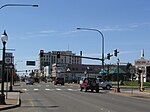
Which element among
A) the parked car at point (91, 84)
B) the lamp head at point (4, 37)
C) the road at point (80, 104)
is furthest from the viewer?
the parked car at point (91, 84)

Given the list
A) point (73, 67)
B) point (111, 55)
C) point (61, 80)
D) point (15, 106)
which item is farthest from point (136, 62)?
point (73, 67)

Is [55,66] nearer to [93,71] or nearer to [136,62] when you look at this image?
[93,71]

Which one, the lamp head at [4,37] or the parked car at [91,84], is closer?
the lamp head at [4,37]

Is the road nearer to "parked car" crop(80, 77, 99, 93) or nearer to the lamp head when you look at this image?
the lamp head

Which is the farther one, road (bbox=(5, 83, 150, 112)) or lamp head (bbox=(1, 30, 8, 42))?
lamp head (bbox=(1, 30, 8, 42))

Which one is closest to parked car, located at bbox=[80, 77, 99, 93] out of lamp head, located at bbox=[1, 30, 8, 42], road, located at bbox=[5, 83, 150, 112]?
road, located at bbox=[5, 83, 150, 112]

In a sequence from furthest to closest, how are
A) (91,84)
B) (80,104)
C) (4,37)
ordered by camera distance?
(91,84) → (80,104) → (4,37)

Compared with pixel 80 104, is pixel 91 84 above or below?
above

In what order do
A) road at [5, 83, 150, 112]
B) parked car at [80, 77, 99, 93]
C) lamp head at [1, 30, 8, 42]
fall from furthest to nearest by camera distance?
parked car at [80, 77, 99, 93], lamp head at [1, 30, 8, 42], road at [5, 83, 150, 112]

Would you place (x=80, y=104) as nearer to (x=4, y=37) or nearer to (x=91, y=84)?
(x=4, y=37)

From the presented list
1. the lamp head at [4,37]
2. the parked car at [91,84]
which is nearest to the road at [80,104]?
the lamp head at [4,37]

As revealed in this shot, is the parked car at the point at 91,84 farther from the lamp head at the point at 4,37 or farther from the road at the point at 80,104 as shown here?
the lamp head at the point at 4,37

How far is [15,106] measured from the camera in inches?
919

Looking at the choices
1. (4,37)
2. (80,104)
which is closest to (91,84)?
(80,104)
